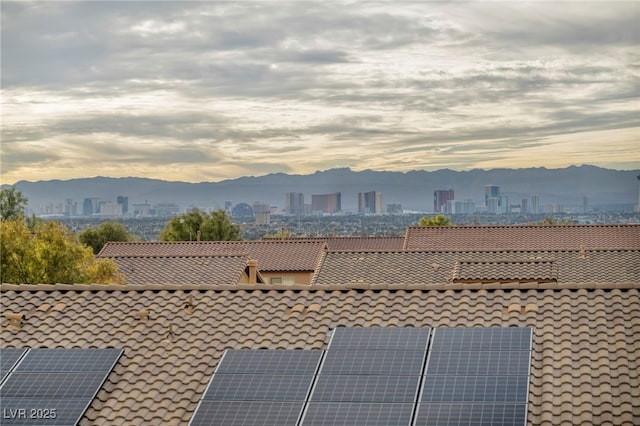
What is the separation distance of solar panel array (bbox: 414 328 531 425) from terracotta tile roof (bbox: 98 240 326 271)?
38922 millimetres

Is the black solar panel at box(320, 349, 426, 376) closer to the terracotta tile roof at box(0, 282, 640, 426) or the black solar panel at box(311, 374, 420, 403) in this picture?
the black solar panel at box(311, 374, 420, 403)

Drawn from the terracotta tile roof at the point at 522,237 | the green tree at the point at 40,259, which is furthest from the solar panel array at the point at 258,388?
the terracotta tile roof at the point at 522,237

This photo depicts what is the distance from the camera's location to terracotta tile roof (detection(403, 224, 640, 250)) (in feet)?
168

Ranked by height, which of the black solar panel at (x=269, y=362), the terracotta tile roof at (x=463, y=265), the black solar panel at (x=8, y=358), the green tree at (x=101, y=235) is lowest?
the green tree at (x=101, y=235)

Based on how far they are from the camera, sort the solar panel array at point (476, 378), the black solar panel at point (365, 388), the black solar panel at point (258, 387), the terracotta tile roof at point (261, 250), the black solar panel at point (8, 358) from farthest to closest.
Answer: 1. the terracotta tile roof at point (261, 250)
2. the black solar panel at point (8, 358)
3. the black solar panel at point (258, 387)
4. the black solar panel at point (365, 388)
5. the solar panel array at point (476, 378)

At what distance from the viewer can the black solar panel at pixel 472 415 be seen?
11164 mm

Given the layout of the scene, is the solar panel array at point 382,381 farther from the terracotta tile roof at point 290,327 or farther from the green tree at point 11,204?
the green tree at point 11,204

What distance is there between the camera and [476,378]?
39.9 ft

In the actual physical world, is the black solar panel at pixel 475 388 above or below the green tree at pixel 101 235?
above

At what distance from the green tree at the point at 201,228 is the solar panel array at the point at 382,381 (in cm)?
7414

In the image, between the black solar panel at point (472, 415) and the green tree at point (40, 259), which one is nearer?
the black solar panel at point (472, 415)

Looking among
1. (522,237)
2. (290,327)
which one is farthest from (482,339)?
(522,237)

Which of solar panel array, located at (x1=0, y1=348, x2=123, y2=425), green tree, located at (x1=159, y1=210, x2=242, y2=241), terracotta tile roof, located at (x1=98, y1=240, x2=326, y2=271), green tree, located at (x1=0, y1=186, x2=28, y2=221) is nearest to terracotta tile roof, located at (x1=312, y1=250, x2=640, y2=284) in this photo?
terracotta tile roof, located at (x1=98, y1=240, x2=326, y2=271)

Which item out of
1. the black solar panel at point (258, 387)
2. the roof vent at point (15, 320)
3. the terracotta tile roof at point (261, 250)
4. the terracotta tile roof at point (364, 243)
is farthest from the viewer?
the terracotta tile roof at point (364, 243)
